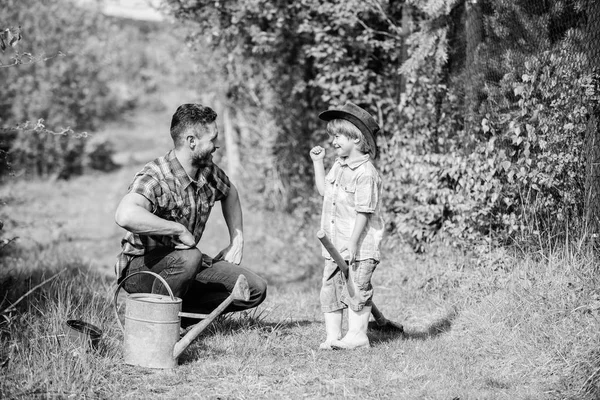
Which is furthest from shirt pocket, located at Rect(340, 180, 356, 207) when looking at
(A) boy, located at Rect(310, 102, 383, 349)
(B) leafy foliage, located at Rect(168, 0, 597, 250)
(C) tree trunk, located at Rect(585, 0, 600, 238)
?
(C) tree trunk, located at Rect(585, 0, 600, 238)

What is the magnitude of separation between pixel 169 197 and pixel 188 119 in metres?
0.49

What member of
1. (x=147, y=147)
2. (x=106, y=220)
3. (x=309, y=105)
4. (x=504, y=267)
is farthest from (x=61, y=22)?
(x=504, y=267)

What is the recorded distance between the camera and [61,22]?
634 inches

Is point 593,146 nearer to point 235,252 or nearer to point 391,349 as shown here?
point 391,349

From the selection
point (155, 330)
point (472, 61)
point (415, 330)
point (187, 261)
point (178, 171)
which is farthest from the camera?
point (472, 61)

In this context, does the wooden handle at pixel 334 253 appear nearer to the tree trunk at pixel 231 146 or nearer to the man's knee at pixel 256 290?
the man's knee at pixel 256 290

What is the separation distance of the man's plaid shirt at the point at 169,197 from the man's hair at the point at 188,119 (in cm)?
14

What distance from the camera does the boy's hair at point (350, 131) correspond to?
14.4 feet

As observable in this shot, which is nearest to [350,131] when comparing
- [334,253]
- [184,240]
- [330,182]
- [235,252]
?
[330,182]

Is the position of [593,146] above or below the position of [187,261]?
above

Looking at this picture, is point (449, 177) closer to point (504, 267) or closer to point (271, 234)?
point (504, 267)

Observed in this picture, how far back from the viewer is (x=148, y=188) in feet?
13.5

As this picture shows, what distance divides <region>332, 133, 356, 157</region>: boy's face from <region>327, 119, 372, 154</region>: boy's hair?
0.06ft

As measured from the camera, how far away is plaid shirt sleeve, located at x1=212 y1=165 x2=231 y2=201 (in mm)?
4566
